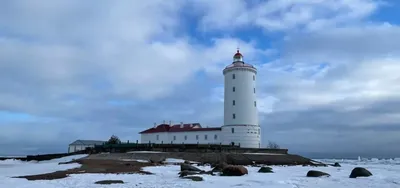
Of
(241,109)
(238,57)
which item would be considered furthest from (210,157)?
(238,57)

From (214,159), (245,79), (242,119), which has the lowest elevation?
(214,159)

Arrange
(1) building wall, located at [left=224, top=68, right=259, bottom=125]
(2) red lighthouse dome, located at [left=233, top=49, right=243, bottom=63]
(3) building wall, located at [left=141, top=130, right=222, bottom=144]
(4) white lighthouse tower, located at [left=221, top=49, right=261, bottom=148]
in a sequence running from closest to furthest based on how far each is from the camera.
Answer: (4) white lighthouse tower, located at [left=221, top=49, right=261, bottom=148]
(1) building wall, located at [left=224, top=68, right=259, bottom=125]
(3) building wall, located at [left=141, top=130, right=222, bottom=144]
(2) red lighthouse dome, located at [left=233, top=49, right=243, bottom=63]

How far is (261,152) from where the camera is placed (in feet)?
162

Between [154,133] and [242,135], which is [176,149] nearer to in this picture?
[242,135]

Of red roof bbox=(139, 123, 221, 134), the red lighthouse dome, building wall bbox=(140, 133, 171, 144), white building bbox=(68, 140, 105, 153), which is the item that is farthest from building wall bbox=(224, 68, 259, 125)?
white building bbox=(68, 140, 105, 153)

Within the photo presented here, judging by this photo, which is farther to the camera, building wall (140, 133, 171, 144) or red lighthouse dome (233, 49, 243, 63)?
building wall (140, 133, 171, 144)

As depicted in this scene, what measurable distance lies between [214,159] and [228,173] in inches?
760

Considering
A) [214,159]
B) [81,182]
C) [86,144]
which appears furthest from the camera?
[86,144]

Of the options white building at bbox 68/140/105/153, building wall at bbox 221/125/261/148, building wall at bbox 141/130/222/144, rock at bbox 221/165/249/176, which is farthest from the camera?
white building at bbox 68/140/105/153

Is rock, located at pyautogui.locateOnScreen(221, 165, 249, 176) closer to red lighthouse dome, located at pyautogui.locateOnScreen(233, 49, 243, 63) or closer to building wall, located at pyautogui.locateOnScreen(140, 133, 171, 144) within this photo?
red lighthouse dome, located at pyautogui.locateOnScreen(233, 49, 243, 63)

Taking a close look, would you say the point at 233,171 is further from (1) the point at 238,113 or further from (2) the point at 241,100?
(2) the point at 241,100

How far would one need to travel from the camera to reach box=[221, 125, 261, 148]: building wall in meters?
54.6

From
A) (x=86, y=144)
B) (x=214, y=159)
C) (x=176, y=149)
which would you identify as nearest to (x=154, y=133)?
(x=86, y=144)

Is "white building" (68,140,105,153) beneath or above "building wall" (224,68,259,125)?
beneath
